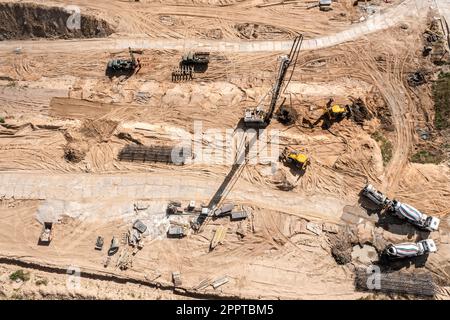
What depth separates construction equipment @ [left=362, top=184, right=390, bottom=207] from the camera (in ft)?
67.8

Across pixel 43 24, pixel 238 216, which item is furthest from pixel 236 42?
pixel 43 24

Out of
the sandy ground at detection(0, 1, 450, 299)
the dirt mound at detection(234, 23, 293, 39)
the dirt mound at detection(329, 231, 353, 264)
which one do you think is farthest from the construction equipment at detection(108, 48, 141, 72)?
the dirt mound at detection(329, 231, 353, 264)

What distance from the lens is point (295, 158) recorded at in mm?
21828

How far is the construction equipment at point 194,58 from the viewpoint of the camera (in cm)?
2570

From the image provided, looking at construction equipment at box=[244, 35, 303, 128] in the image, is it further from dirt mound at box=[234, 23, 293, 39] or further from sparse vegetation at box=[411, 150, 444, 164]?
sparse vegetation at box=[411, 150, 444, 164]

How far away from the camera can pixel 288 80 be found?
2522cm

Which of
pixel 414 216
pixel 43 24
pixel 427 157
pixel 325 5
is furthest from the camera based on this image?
pixel 43 24

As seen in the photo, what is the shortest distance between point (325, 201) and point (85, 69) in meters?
20.2

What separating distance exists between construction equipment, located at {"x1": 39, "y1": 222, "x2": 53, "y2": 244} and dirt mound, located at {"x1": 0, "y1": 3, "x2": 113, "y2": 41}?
51.3 feet

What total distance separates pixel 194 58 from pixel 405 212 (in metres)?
17.5

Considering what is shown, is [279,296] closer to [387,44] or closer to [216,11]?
[387,44]

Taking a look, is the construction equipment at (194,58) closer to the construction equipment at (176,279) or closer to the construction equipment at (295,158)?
the construction equipment at (295,158)

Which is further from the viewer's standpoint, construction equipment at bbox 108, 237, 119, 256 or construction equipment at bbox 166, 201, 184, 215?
construction equipment at bbox 166, 201, 184, 215

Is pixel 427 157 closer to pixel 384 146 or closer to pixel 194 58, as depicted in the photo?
pixel 384 146
